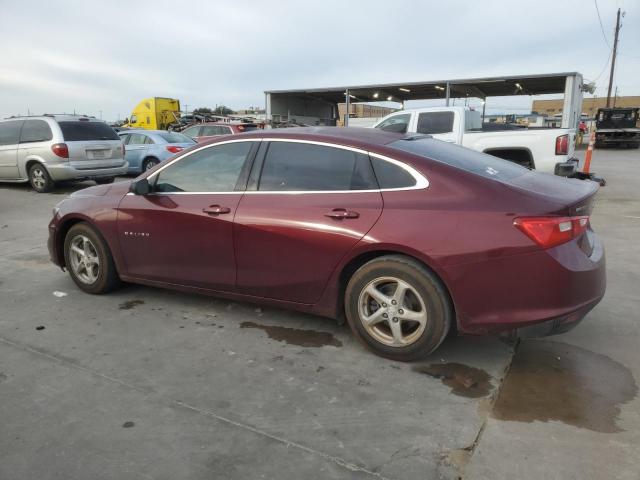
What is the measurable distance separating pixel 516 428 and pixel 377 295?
43.7 inches

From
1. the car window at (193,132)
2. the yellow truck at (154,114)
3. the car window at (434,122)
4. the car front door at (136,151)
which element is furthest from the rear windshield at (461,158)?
the yellow truck at (154,114)

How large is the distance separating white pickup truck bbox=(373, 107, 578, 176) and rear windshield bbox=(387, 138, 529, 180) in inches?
177

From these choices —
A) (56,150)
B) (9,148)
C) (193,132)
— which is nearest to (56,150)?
(56,150)

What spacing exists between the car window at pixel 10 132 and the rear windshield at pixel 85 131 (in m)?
1.35

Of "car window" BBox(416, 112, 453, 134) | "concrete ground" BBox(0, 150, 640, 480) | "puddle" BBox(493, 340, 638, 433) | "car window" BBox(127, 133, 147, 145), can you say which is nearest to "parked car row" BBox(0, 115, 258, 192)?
"car window" BBox(127, 133, 147, 145)

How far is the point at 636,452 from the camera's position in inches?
94.9

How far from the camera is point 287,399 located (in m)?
2.90

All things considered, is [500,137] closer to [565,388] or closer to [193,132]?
[565,388]

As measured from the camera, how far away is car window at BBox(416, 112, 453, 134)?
1013 cm

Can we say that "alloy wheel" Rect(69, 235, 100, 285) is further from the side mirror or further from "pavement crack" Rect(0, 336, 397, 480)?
"pavement crack" Rect(0, 336, 397, 480)

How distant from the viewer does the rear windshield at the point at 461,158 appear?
3.36 m

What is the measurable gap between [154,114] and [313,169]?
82.1ft

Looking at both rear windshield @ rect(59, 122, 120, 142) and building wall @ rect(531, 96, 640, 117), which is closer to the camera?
rear windshield @ rect(59, 122, 120, 142)

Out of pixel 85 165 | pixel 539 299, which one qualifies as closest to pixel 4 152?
pixel 85 165
